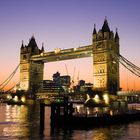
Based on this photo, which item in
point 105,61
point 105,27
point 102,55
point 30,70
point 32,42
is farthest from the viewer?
point 32,42

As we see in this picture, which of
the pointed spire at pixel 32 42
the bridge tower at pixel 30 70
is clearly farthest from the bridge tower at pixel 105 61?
the pointed spire at pixel 32 42

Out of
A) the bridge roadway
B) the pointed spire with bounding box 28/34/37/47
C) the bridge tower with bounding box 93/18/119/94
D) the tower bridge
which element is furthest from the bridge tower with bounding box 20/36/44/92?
the bridge tower with bounding box 93/18/119/94

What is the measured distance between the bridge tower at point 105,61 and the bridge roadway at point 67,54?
3440mm

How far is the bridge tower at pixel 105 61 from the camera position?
92188mm

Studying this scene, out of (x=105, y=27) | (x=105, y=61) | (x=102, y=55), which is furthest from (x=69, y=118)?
(x=105, y=27)

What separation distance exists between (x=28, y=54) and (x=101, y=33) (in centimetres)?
3877

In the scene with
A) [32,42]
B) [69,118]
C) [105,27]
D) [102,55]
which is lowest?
[69,118]

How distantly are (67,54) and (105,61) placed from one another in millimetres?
15690

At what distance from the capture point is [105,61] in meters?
92.4

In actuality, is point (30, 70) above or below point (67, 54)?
below

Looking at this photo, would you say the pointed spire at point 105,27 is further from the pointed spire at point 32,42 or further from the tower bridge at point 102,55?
the pointed spire at point 32,42

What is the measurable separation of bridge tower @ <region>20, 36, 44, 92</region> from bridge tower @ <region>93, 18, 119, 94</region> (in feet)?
112

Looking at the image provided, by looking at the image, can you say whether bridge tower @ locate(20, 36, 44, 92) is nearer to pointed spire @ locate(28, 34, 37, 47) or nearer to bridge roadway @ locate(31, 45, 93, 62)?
pointed spire @ locate(28, 34, 37, 47)

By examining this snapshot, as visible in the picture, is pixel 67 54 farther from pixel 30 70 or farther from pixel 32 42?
pixel 32 42
